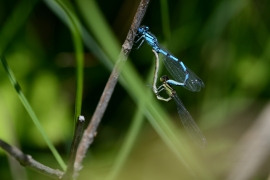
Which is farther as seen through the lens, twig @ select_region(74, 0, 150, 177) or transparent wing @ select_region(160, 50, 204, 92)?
transparent wing @ select_region(160, 50, 204, 92)

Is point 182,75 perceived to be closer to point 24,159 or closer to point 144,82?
point 144,82

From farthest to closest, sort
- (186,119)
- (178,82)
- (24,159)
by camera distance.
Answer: (178,82)
(186,119)
(24,159)

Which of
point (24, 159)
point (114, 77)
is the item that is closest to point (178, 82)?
point (114, 77)

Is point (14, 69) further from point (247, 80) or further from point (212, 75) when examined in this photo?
point (247, 80)

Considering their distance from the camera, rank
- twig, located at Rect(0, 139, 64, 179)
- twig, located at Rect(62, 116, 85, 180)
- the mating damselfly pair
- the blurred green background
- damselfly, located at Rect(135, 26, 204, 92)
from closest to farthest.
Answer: twig, located at Rect(0, 139, 64, 179) → twig, located at Rect(62, 116, 85, 180) → the mating damselfly pair → damselfly, located at Rect(135, 26, 204, 92) → the blurred green background

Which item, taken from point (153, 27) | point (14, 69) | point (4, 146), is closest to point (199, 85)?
point (153, 27)

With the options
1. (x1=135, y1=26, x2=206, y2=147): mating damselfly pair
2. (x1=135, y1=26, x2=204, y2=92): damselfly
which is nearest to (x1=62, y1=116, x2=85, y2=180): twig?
(x1=135, y1=26, x2=206, y2=147): mating damselfly pair

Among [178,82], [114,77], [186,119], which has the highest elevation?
[114,77]

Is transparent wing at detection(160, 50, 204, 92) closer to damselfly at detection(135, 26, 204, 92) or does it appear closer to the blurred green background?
damselfly at detection(135, 26, 204, 92)

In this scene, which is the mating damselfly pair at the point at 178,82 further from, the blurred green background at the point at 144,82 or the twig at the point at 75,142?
the twig at the point at 75,142

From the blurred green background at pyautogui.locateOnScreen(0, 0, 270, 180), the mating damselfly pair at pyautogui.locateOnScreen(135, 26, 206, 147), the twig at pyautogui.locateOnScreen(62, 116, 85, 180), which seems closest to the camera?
the twig at pyautogui.locateOnScreen(62, 116, 85, 180)
